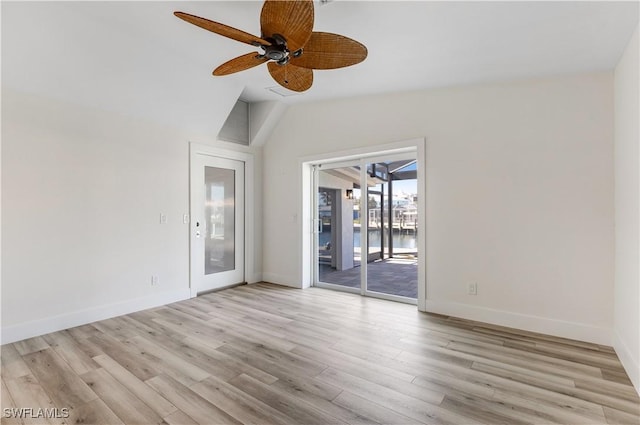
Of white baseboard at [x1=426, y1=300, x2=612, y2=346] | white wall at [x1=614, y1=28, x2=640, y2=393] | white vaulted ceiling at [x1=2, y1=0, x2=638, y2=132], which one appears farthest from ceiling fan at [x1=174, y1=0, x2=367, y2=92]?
white baseboard at [x1=426, y1=300, x2=612, y2=346]

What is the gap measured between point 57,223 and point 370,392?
3641mm

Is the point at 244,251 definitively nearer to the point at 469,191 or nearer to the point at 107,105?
the point at 107,105

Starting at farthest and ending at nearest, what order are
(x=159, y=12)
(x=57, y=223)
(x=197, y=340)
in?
(x=57, y=223), (x=197, y=340), (x=159, y=12)

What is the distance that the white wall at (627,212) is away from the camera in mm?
2314

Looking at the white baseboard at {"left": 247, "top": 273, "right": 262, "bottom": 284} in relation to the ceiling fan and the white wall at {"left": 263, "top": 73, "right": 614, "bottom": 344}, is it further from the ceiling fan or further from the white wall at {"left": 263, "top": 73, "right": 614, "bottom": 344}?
the ceiling fan

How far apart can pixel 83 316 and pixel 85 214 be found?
3.86ft

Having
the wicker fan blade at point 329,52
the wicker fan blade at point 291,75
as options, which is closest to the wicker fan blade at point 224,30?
the wicker fan blade at point 329,52

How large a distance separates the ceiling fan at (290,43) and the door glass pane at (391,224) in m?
2.42

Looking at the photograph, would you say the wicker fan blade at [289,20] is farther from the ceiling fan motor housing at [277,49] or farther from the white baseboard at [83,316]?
the white baseboard at [83,316]

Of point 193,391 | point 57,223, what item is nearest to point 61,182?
point 57,223

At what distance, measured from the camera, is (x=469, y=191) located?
143 inches

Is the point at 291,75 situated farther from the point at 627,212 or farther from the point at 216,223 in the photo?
the point at 216,223

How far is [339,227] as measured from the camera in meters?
5.88

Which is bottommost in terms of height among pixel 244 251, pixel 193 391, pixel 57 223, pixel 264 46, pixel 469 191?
pixel 193 391
